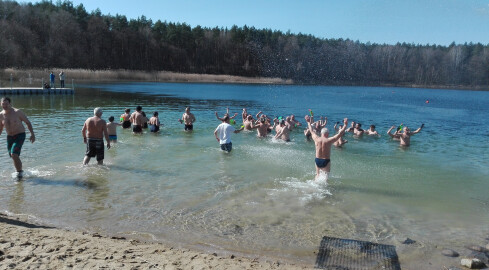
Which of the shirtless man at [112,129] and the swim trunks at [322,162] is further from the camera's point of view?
the shirtless man at [112,129]

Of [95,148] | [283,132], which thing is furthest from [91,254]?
[283,132]

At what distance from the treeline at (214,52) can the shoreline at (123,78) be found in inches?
169

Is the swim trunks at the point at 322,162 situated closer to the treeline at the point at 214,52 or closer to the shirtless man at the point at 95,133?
the shirtless man at the point at 95,133

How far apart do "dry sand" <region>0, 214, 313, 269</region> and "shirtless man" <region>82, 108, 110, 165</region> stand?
4153 mm

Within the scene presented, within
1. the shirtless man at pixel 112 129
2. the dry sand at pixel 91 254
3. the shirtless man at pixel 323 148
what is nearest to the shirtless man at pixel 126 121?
the shirtless man at pixel 112 129

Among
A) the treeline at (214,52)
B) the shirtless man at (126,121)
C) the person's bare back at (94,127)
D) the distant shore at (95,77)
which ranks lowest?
the shirtless man at (126,121)

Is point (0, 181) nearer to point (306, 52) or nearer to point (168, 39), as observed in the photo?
point (168, 39)

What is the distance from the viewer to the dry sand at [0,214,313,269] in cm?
496

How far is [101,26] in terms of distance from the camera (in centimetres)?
9069

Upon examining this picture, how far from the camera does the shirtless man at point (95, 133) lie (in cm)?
1010

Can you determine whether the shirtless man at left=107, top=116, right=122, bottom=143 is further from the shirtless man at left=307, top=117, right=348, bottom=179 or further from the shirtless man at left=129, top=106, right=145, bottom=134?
the shirtless man at left=307, top=117, right=348, bottom=179

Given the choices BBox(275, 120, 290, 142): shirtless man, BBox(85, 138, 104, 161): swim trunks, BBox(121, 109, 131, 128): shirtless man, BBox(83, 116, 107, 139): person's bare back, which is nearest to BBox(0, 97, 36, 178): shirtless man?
BBox(83, 116, 107, 139): person's bare back

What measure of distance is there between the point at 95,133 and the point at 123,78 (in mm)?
61098

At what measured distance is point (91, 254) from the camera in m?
5.29
